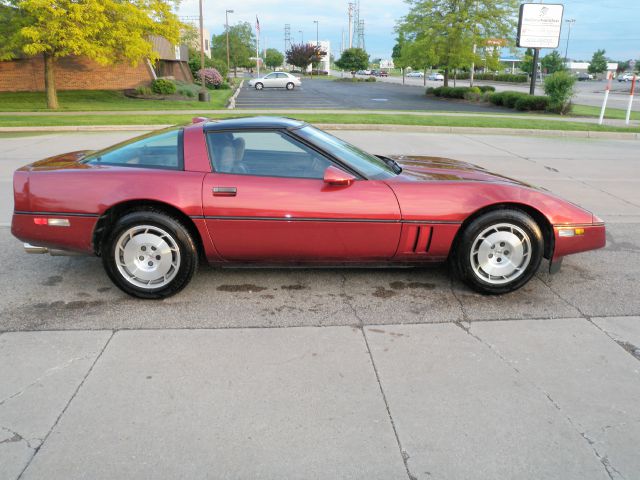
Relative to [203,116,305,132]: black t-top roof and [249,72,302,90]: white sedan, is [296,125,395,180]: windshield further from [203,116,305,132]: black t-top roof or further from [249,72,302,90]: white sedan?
[249,72,302,90]: white sedan

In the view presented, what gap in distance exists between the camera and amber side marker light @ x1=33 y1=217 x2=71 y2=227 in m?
3.91

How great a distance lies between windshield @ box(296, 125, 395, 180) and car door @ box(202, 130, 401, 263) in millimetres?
108

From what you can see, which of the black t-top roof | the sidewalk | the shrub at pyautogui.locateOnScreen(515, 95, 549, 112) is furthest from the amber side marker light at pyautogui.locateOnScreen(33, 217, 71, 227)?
the shrub at pyautogui.locateOnScreen(515, 95, 549, 112)

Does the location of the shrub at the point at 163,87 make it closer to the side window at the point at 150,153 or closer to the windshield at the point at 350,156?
the side window at the point at 150,153

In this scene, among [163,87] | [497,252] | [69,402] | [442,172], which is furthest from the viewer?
[163,87]

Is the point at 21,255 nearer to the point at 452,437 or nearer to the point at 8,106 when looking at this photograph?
the point at 452,437

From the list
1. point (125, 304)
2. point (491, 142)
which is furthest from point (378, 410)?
point (491, 142)

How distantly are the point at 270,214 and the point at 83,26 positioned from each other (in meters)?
19.1

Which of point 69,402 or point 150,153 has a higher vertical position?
point 150,153

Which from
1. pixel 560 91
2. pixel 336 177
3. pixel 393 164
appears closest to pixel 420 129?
pixel 560 91

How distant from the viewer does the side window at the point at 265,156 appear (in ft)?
13.0

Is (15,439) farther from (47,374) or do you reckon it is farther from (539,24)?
(539,24)

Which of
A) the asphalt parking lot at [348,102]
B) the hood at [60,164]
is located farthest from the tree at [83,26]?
the hood at [60,164]

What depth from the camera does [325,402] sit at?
108 inches
